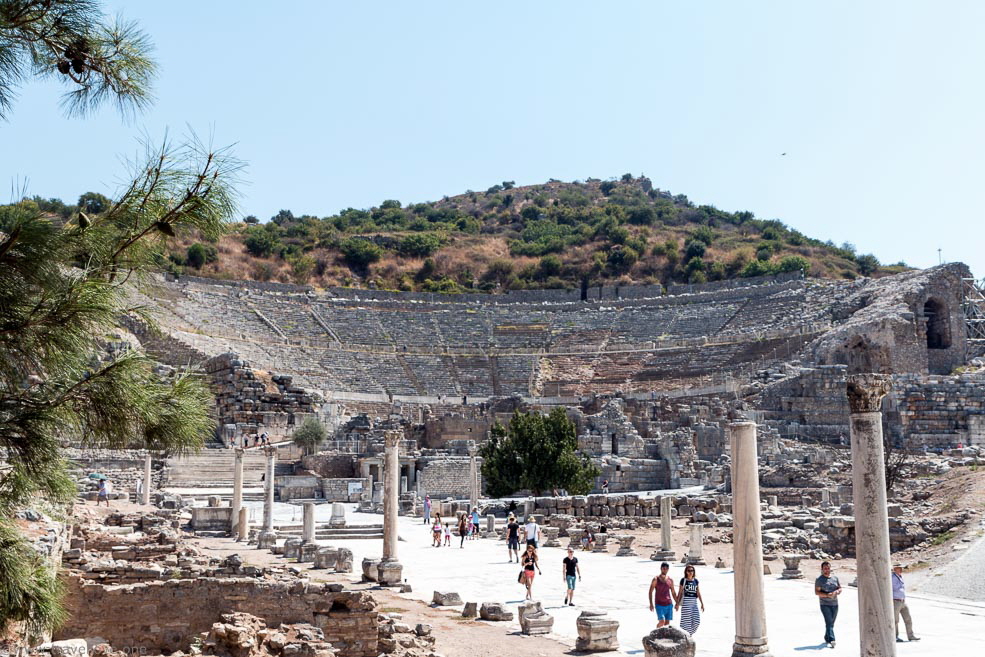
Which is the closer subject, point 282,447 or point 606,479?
point 606,479

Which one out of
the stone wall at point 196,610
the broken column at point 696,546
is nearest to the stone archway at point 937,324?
the broken column at point 696,546

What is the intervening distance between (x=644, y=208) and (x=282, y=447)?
68724 mm

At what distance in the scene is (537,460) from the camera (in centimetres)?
3075

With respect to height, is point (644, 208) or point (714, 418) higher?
point (644, 208)

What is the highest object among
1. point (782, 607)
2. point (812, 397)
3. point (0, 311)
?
point (812, 397)

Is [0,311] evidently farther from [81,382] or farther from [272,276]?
[272,276]

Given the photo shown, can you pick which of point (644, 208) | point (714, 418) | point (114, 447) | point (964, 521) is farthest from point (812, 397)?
point (644, 208)

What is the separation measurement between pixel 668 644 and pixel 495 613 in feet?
14.4

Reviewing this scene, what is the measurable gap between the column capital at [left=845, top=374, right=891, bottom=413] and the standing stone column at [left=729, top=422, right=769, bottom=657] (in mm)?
1771

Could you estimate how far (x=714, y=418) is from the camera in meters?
38.3

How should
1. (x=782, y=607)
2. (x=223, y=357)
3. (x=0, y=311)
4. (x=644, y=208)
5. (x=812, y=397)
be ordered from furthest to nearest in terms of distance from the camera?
(x=644, y=208) < (x=223, y=357) < (x=812, y=397) < (x=782, y=607) < (x=0, y=311)

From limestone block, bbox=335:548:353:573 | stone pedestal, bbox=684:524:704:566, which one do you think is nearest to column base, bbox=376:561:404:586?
limestone block, bbox=335:548:353:573

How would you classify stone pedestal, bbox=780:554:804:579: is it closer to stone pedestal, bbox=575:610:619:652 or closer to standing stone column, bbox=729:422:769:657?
stone pedestal, bbox=575:610:619:652

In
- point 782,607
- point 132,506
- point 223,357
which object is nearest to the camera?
point 782,607
